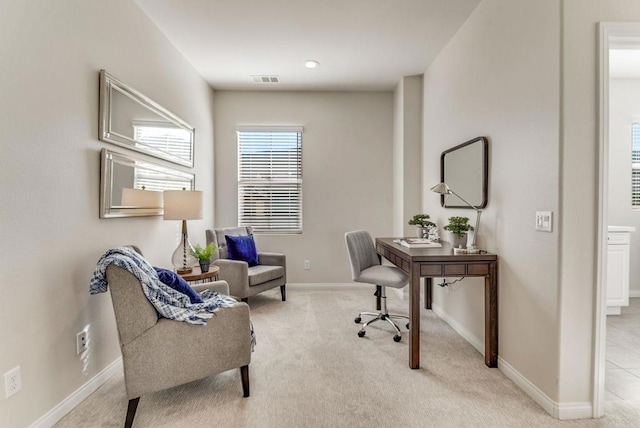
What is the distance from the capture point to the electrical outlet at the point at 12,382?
59.7 inches

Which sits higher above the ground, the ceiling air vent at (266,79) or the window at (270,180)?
the ceiling air vent at (266,79)

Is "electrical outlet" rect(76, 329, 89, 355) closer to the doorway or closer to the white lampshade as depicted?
the white lampshade

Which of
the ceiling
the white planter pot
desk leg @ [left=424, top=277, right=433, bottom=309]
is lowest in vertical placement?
desk leg @ [left=424, top=277, right=433, bottom=309]

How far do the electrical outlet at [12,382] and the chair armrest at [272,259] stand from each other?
2707 mm

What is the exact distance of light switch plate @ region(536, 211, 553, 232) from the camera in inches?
73.4

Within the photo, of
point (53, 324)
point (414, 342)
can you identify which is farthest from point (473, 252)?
point (53, 324)

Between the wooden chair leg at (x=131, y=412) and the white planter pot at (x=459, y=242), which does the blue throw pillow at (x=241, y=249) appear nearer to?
the wooden chair leg at (x=131, y=412)

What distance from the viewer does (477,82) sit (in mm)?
2699

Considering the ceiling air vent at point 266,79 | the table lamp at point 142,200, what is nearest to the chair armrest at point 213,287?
the table lamp at point 142,200

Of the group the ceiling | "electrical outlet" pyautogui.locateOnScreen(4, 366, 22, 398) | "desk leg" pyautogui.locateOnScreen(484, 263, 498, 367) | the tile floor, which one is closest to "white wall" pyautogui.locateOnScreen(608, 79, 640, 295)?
the tile floor

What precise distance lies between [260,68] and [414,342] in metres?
3.31

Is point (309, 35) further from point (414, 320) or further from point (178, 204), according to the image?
point (414, 320)

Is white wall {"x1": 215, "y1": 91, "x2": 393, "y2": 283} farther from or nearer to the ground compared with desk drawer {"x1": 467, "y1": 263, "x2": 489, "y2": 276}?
farther from the ground

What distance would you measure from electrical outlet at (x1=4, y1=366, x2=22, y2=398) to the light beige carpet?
1.22 ft
